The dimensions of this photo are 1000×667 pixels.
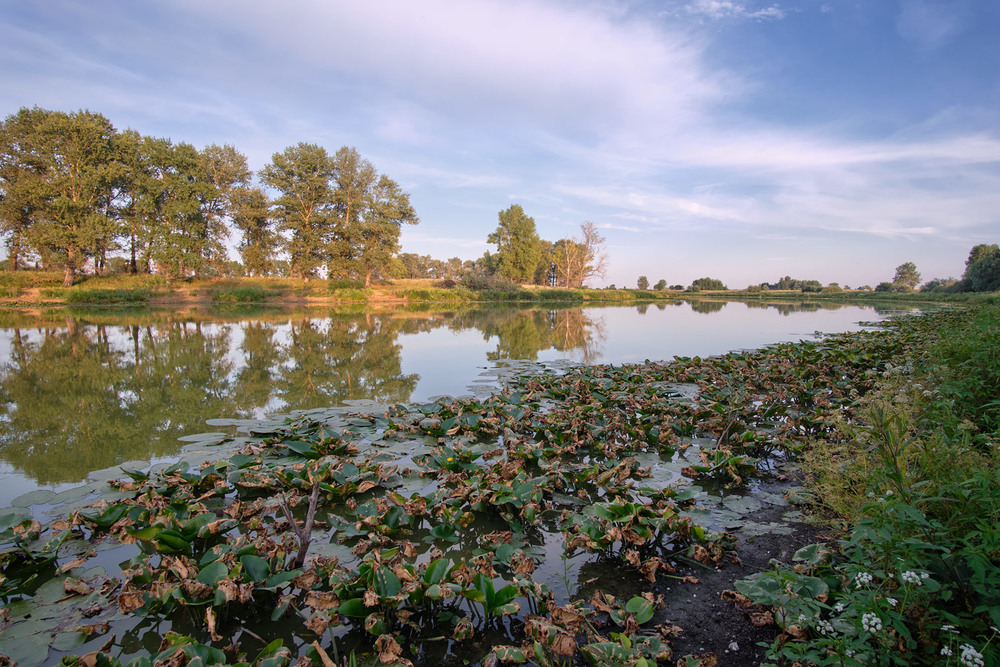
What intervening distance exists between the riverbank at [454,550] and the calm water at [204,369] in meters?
1.57

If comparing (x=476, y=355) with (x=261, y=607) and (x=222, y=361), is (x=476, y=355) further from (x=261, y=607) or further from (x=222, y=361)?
(x=261, y=607)

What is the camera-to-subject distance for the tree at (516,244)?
196 feet

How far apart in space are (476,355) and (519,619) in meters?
9.12

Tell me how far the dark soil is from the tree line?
37.0 metres

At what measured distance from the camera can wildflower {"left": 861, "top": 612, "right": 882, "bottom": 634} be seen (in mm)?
1449

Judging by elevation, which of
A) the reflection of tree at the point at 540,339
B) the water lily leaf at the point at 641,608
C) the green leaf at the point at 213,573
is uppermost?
the reflection of tree at the point at 540,339

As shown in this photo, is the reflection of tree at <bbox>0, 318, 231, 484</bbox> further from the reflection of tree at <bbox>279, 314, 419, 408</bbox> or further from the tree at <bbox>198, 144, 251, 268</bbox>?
the tree at <bbox>198, 144, 251, 268</bbox>

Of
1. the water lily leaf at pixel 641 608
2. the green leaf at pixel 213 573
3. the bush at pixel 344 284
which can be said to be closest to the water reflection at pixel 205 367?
the green leaf at pixel 213 573

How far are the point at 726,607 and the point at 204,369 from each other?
10.1m

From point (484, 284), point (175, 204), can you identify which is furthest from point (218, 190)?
point (484, 284)

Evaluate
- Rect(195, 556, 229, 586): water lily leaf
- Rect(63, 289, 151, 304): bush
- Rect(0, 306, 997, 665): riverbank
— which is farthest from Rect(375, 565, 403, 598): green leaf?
Rect(63, 289, 151, 304): bush

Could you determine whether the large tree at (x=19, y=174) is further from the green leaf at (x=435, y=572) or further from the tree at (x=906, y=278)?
the tree at (x=906, y=278)

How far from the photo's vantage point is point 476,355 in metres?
11.4

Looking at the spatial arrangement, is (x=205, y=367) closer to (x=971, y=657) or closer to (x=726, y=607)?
(x=726, y=607)
